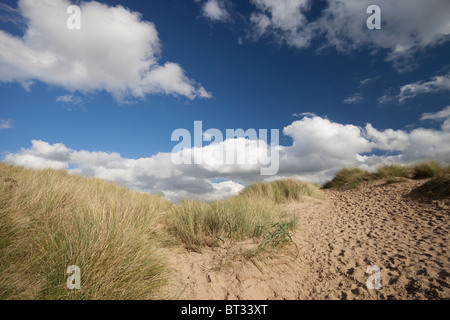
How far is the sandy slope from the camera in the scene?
9.52 ft

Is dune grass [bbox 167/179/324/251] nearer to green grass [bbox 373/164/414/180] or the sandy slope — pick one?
the sandy slope

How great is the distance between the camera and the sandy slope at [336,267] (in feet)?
9.52

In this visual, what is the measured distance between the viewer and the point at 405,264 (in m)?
3.48

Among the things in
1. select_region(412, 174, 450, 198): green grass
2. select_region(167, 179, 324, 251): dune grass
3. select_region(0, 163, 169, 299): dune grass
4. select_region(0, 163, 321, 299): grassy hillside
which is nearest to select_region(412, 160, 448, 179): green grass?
select_region(412, 174, 450, 198): green grass

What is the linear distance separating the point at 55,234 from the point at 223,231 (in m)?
2.69

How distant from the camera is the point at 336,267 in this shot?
3660mm

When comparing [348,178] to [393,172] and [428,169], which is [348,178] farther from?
[428,169]

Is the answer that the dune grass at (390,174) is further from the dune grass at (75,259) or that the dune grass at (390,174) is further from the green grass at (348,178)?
the dune grass at (75,259)

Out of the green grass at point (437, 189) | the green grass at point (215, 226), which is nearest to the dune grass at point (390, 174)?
the green grass at point (437, 189)

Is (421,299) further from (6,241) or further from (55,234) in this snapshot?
(6,241)

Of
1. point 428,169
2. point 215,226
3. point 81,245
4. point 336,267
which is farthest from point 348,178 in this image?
point 81,245

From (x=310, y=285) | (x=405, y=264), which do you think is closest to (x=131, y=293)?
(x=310, y=285)

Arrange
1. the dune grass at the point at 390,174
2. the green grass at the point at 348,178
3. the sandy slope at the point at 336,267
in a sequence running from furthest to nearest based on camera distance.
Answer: the green grass at the point at 348,178
the dune grass at the point at 390,174
the sandy slope at the point at 336,267

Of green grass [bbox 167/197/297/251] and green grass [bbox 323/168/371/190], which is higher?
green grass [bbox 323/168/371/190]
